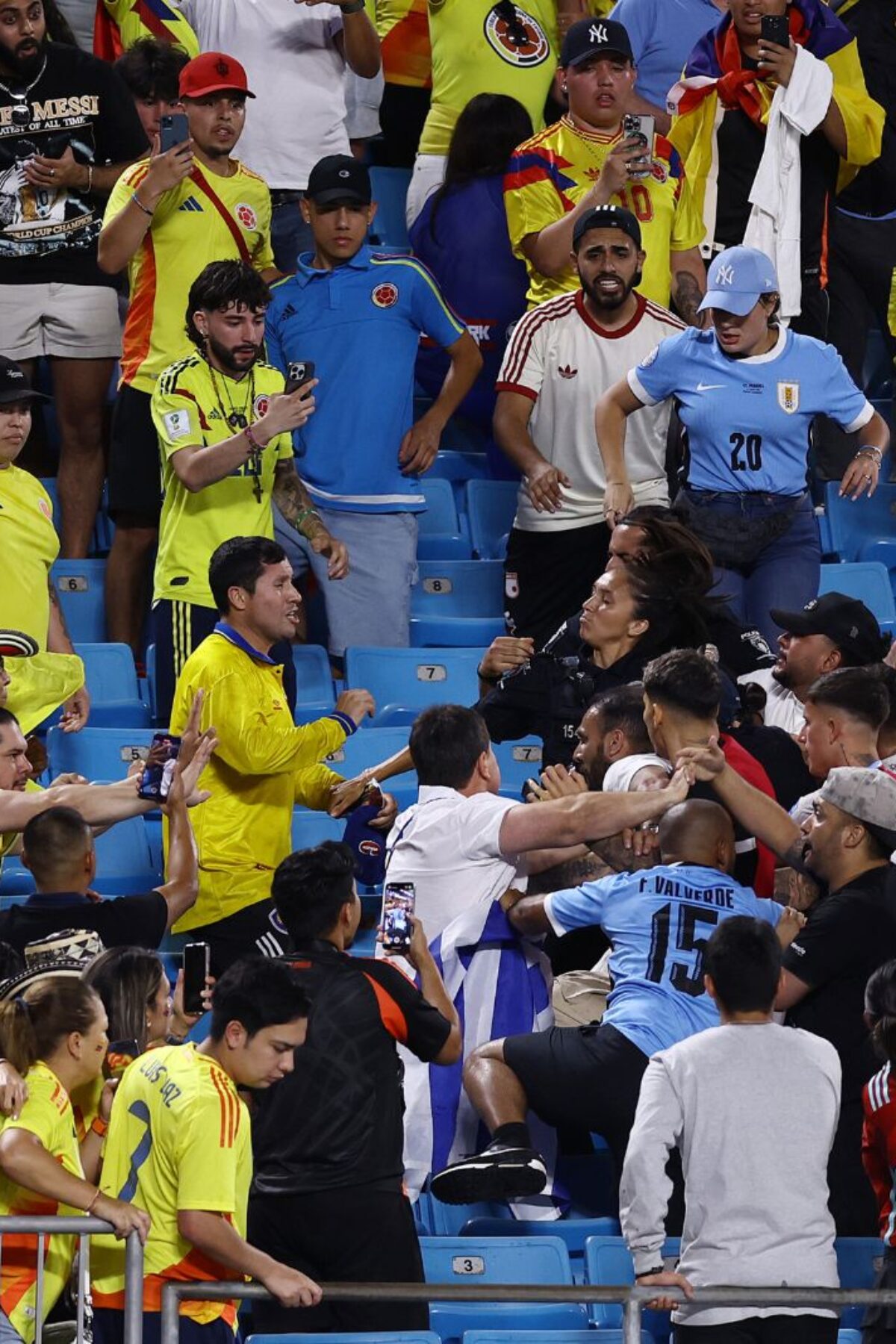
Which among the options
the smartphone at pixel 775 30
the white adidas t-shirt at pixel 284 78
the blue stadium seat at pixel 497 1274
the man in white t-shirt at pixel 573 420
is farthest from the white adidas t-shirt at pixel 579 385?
the blue stadium seat at pixel 497 1274

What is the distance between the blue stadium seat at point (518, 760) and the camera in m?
8.05

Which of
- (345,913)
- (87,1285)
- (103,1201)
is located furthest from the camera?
(345,913)

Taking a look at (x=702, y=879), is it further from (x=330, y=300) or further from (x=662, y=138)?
(x=662, y=138)

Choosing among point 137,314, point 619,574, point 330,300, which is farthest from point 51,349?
point 619,574

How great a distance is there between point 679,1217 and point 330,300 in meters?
3.85

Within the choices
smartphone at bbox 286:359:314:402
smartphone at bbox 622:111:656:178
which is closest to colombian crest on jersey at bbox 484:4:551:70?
smartphone at bbox 622:111:656:178

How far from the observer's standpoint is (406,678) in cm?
830

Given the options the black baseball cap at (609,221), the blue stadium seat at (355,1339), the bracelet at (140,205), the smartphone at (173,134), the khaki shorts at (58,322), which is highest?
the smartphone at (173,134)

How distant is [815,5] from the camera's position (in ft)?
31.1

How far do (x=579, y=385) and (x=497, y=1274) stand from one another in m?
3.82

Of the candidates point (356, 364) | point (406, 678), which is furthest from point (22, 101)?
point (406, 678)

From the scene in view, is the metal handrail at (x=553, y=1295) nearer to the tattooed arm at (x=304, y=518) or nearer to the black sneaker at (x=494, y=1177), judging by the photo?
the black sneaker at (x=494, y=1177)

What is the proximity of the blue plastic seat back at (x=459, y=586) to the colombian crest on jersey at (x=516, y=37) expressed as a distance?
2.17 metres

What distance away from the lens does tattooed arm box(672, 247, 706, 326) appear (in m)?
9.13
